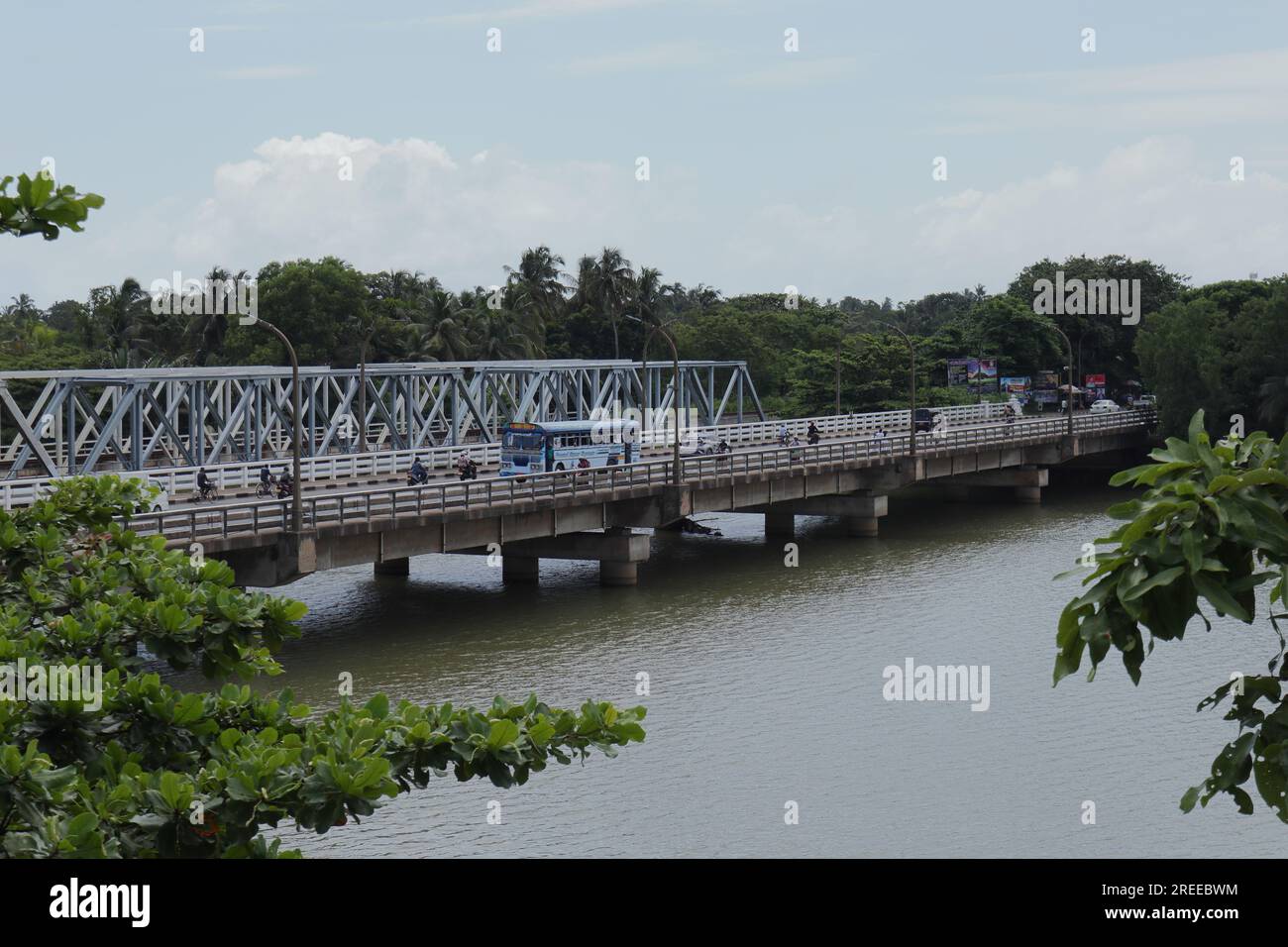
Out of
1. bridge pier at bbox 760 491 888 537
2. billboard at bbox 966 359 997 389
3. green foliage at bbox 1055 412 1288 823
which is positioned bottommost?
bridge pier at bbox 760 491 888 537

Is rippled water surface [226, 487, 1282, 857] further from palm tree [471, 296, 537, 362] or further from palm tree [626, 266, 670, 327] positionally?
palm tree [626, 266, 670, 327]

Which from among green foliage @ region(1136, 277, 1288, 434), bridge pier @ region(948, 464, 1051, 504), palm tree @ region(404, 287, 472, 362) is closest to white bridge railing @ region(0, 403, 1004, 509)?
bridge pier @ region(948, 464, 1051, 504)

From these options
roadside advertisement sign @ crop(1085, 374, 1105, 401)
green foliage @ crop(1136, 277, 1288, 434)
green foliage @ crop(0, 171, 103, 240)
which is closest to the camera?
green foliage @ crop(0, 171, 103, 240)

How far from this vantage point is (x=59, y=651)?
9.66m

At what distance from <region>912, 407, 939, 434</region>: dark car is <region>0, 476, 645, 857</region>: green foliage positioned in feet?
220

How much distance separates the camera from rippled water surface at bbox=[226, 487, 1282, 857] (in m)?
21.5

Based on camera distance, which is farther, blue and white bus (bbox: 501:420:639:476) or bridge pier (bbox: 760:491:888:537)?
bridge pier (bbox: 760:491:888:537)

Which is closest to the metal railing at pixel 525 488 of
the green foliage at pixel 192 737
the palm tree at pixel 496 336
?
the green foliage at pixel 192 737


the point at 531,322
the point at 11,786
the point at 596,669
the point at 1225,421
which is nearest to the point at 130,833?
the point at 11,786

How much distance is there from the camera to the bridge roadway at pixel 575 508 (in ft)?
110

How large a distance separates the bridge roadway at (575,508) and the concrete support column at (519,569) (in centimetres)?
4

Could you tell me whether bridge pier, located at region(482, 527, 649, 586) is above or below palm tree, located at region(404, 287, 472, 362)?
below
